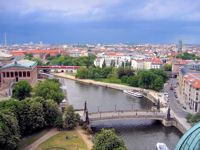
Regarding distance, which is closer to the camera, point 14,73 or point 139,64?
point 14,73

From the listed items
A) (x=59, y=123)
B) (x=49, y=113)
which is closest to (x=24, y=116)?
(x=49, y=113)

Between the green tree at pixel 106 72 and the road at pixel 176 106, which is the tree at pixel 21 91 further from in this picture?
the green tree at pixel 106 72

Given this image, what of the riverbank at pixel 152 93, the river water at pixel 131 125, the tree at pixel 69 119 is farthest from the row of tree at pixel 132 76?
the tree at pixel 69 119

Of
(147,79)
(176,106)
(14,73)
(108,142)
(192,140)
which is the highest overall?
(192,140)

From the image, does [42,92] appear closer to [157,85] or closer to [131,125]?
[131,125]

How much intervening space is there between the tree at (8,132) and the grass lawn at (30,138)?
1774 millimetres

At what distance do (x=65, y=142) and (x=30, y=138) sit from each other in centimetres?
311

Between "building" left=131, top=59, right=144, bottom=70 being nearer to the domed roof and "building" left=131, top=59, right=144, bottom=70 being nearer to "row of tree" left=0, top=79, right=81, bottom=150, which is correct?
"row of tree" left=0, top=79, right=81, bottom=150

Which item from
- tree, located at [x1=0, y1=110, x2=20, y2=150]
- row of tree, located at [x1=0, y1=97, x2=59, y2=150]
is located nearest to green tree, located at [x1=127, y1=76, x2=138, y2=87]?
row of tree, located at [x1=0, y1=97, x2=59, y2=150]

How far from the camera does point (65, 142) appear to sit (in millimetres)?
18688

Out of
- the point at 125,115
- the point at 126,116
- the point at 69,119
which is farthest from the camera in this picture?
the point at 125,115

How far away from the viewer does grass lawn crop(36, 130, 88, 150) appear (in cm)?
1798

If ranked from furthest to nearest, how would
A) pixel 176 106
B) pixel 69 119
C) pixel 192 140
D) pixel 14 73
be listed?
pixel 14 73
pixel 176 106
pixel 69 119
pixel 192 140

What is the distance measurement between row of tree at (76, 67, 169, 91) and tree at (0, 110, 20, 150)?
1024 inches
